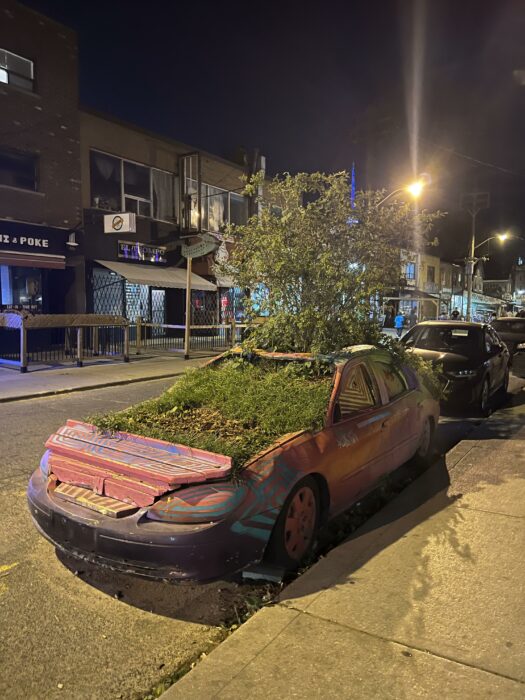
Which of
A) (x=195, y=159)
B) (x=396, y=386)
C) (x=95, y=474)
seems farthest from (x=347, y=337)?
(x=195, y=159)

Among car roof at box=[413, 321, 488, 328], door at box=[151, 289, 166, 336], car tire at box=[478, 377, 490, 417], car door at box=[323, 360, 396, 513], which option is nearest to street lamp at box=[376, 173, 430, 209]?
car roof at box=[413, 321, 488, 328]

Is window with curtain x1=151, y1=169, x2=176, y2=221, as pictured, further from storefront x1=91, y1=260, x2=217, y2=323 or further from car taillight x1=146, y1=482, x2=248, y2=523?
car taillight x1=146, y1=482, x2=248, y2=523

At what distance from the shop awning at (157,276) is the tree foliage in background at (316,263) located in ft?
43.7

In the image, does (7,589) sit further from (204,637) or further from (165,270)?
(165,270)

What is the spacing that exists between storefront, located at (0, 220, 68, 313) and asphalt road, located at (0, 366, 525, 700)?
1345 cm

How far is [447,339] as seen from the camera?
9625 millimetres

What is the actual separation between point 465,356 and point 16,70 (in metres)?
15.9

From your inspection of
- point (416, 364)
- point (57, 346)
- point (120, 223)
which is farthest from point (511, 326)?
point (57, 346)

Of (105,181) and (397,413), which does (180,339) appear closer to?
(105,181)

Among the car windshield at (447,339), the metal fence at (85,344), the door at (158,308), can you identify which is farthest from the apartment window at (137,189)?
the car windshield at (447,339)

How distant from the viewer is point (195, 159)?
23.1 m

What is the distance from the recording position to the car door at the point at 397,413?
4.78m

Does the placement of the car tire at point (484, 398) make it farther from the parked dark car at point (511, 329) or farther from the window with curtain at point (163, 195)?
the window with curtain at point (163, 195)

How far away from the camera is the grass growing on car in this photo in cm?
370
